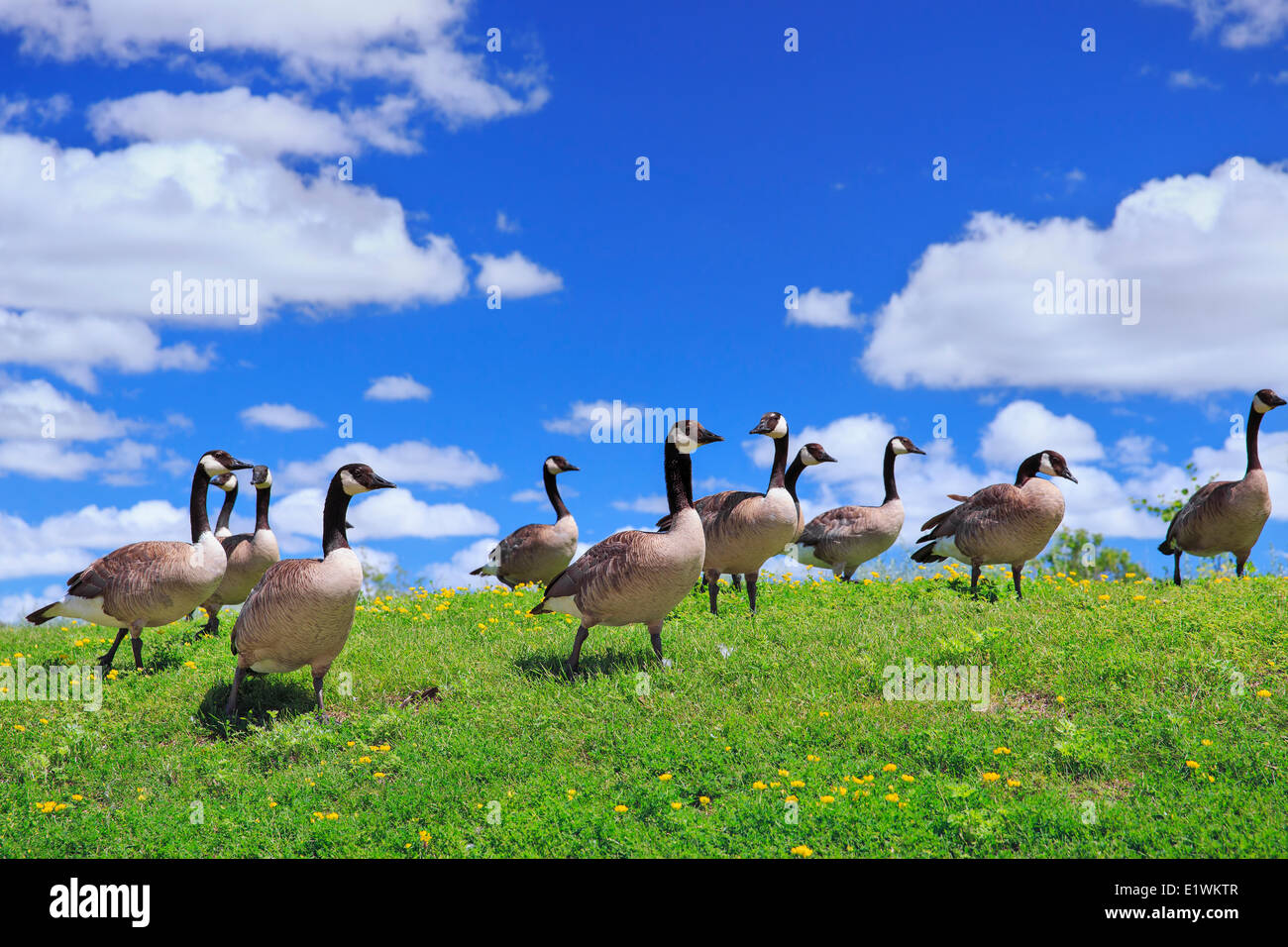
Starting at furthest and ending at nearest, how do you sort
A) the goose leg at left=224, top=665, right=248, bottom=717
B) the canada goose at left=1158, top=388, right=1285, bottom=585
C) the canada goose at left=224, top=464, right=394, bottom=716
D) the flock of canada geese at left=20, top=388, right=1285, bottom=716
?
the canada goose at left=1158, top=388, right=1285, bottom=585 < the goose leg at left=224, top=665, right=248, bottom=717 < the flock of canada geese at left=20, top=388, right=1285, bottom=716 < the canada goose at left=224, top=464, right=394, bottom=716

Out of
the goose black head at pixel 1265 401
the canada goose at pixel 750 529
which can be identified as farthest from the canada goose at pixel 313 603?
the goose black head at pixel 1265 401

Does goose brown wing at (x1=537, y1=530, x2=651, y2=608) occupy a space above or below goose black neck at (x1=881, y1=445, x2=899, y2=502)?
below

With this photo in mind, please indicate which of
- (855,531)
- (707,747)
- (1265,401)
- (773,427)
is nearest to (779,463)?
(773,427)

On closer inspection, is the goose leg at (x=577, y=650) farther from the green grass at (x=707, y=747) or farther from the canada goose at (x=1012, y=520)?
the canada goose at (x=1012, y=520)

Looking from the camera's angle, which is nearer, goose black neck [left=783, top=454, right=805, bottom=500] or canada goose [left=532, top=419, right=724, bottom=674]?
canada goose [left=532, top=419, right=724, bottom=674]

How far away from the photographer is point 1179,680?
11.2 m

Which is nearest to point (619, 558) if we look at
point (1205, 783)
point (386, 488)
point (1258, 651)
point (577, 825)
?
point (386, 488)

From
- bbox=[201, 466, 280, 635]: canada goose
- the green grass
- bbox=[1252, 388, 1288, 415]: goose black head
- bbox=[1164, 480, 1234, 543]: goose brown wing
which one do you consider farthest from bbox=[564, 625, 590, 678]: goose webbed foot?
bbox=[1252, 388, 1288, 415]: goose black head

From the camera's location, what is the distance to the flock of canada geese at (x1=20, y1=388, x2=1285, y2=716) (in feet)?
38.4

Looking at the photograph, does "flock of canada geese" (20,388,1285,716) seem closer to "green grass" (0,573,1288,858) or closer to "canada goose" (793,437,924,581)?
"canada goose" (793,437,924,581)

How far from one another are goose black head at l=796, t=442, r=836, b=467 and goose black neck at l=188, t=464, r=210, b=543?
1087cm

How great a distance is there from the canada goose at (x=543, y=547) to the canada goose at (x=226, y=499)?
5.94 meters
